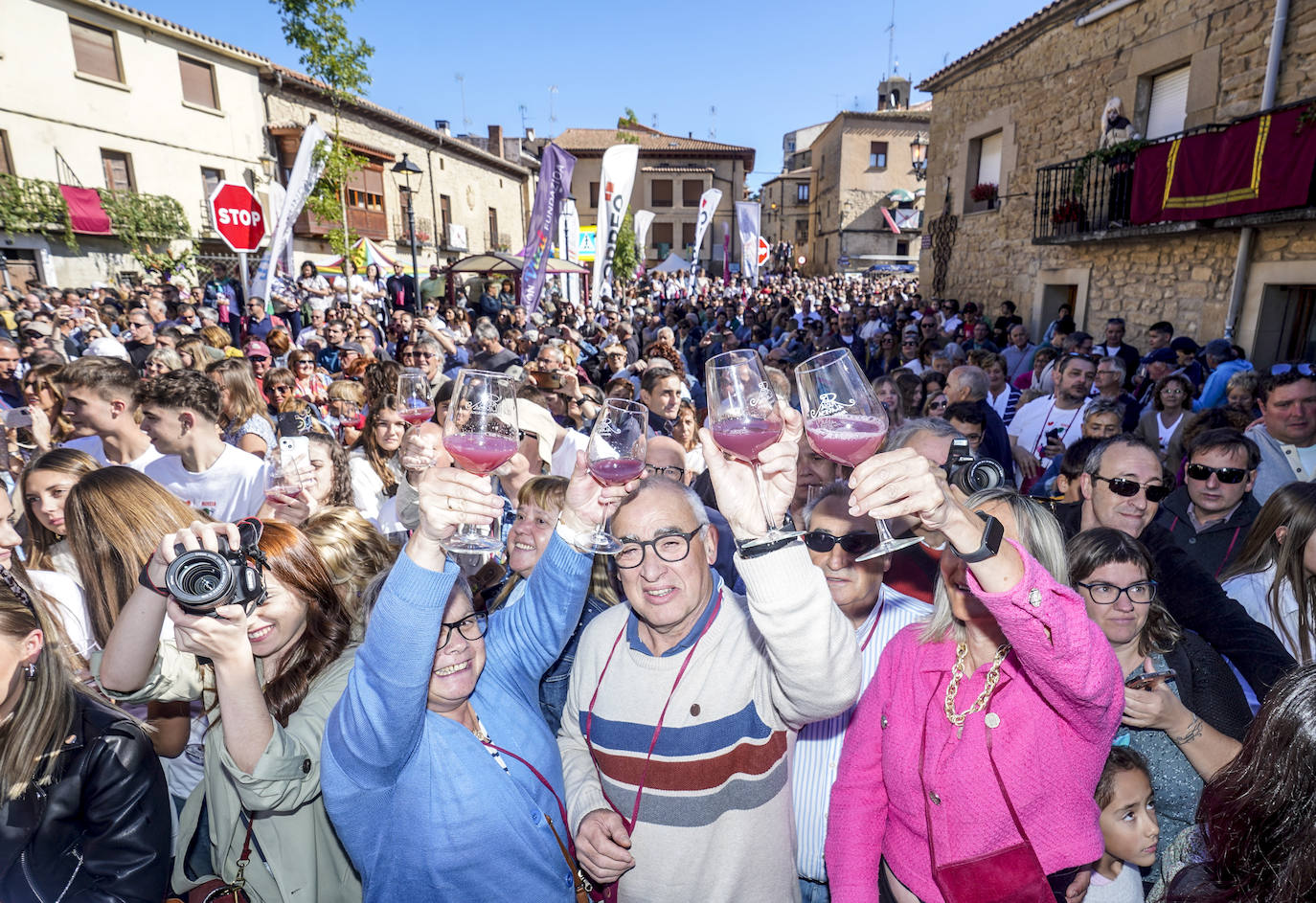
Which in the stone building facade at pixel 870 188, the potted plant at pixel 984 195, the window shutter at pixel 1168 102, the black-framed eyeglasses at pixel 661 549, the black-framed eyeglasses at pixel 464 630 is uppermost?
the stone building facade at pixel 870 188

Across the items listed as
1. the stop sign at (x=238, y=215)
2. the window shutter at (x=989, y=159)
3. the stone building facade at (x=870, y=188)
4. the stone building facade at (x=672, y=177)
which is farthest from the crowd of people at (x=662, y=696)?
the stone building facade at (x=672, y=177)

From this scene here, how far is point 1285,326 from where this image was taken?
8211 mm

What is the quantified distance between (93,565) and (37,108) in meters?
21.0

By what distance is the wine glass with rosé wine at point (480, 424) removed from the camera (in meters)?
1.73

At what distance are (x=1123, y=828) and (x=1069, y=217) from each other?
Result: 11.4 metres

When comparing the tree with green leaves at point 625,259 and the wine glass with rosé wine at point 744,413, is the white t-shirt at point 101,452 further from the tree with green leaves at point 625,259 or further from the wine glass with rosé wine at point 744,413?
the tree with green leaves at point 625,259

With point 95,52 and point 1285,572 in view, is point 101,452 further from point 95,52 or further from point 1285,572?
point 95,52

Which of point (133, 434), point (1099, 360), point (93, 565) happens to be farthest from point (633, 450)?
point (1099, 360)

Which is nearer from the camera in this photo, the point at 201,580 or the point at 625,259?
the point at 201,580

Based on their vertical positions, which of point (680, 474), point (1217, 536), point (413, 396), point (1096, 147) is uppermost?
point (1096, 147)

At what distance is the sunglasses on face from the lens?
2.93 meters

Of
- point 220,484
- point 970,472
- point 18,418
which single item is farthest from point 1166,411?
point 18,418

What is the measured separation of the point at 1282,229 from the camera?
25.7 feet

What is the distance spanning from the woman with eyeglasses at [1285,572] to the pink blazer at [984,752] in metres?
1.49
